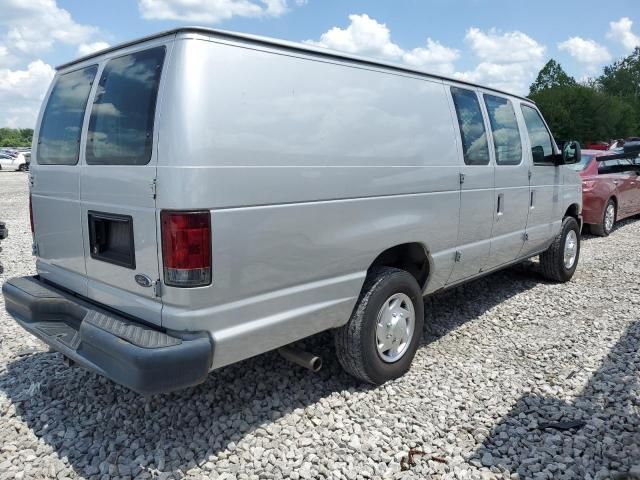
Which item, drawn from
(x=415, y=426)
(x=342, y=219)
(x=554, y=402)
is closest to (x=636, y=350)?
(x=554, y=402)

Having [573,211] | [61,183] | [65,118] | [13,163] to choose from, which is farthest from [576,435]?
[13,163]

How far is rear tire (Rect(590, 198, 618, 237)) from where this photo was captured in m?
9.80

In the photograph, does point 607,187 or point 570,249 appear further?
point 607,187

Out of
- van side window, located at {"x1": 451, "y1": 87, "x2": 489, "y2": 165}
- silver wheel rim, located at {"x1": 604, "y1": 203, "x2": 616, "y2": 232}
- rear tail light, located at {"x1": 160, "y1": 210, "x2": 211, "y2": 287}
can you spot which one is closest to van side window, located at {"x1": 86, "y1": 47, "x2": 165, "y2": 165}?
rear tail light, located at {"x1": 160, "y1": 210, "x2": 211, "y2": 287}

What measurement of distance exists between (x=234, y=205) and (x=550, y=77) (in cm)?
8186

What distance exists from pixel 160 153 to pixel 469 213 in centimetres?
271

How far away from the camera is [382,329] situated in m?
3.70

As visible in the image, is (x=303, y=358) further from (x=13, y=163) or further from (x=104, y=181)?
(x=13, y=163)

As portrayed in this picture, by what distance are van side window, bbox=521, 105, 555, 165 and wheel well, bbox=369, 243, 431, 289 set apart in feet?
6.89

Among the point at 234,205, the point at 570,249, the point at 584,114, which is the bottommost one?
the point at 570,249

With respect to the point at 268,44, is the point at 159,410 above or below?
below

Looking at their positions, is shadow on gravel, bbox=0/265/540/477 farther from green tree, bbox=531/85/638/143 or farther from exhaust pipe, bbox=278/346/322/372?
green tree, bbox=531/85/638/143

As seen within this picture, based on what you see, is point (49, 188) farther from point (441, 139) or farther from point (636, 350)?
point (636, 350)

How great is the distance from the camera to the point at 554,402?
11.9ft
